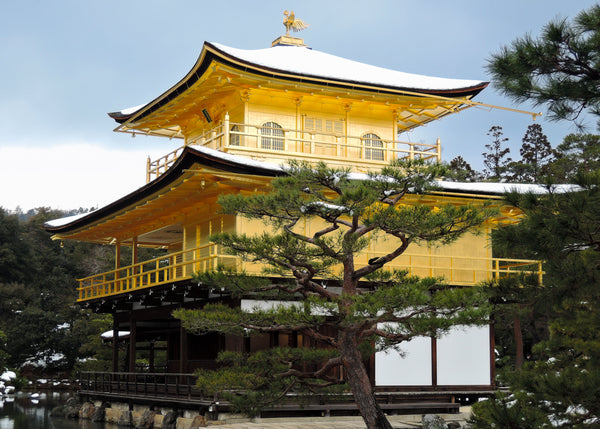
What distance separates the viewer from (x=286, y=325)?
12023mm

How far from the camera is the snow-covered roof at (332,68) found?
64.1 feet

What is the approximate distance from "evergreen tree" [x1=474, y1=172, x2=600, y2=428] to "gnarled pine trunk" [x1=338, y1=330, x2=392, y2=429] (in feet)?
10.6

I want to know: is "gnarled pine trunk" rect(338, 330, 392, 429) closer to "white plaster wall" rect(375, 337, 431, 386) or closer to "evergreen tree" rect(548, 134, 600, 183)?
"white plaster wall" rect(375, 337, 431, 386)

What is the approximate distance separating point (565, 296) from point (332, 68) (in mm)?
13689

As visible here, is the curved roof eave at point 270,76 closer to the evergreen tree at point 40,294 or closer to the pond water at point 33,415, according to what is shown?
the pond water at point 33,415

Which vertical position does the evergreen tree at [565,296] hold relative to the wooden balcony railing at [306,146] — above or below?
below

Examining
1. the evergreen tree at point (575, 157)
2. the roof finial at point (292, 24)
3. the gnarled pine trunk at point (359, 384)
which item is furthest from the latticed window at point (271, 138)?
the evergreen tree at point (575, 157)

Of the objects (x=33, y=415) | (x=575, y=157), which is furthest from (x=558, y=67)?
(x=575, y=157)

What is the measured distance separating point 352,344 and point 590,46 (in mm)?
5849

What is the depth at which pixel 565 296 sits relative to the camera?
8.42 m

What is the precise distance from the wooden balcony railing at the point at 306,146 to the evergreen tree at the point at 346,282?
6536 mm

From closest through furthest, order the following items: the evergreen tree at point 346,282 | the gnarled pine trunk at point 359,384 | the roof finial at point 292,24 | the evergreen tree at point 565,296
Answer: the evergreen tree at point 565,296 < the evergreen tree at point 346,282 < the gnarled pine trunk at point 359,384 < the roof finial at point 292,24

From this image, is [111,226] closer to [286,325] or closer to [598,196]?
[286,325]

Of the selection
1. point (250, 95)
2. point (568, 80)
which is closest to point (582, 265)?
point (568, 80)
